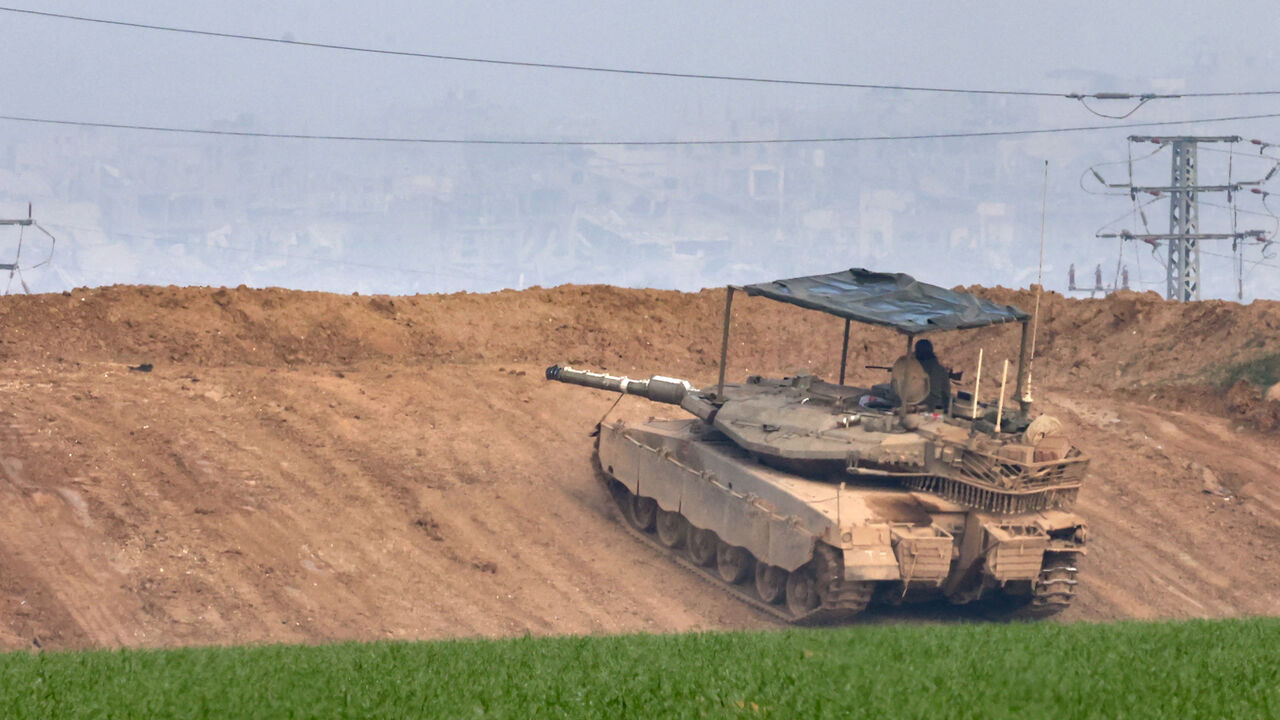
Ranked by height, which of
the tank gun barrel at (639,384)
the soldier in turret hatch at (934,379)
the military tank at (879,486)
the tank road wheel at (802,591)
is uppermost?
the soldier in turret hatch at (934,379)

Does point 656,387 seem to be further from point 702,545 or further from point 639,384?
point 702,545

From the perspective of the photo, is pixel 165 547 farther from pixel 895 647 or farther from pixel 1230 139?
pixel 1230 139

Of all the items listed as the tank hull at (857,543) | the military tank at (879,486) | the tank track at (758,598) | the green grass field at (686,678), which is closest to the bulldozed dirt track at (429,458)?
the tank track at (758,598)

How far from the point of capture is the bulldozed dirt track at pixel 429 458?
18.7 metres

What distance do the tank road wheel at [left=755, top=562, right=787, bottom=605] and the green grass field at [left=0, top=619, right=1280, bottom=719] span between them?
5.27 m

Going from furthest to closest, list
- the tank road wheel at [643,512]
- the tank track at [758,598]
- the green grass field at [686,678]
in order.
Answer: the tank road wheel at [643,512] < the tank track at [758,598] < the green grass field at [686,678]

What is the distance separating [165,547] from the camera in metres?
19.6

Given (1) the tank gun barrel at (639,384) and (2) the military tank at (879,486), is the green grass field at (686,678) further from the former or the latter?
(1) the tank gun barrel at (639,384)

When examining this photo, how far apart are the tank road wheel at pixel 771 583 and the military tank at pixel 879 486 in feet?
0.06

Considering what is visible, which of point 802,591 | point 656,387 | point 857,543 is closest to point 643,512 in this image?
point 656,387

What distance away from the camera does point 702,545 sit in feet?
67.5

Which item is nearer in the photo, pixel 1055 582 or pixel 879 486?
pixel 1055 582

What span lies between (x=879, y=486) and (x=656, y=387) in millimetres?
4917

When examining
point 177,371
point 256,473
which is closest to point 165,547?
point 256,473
